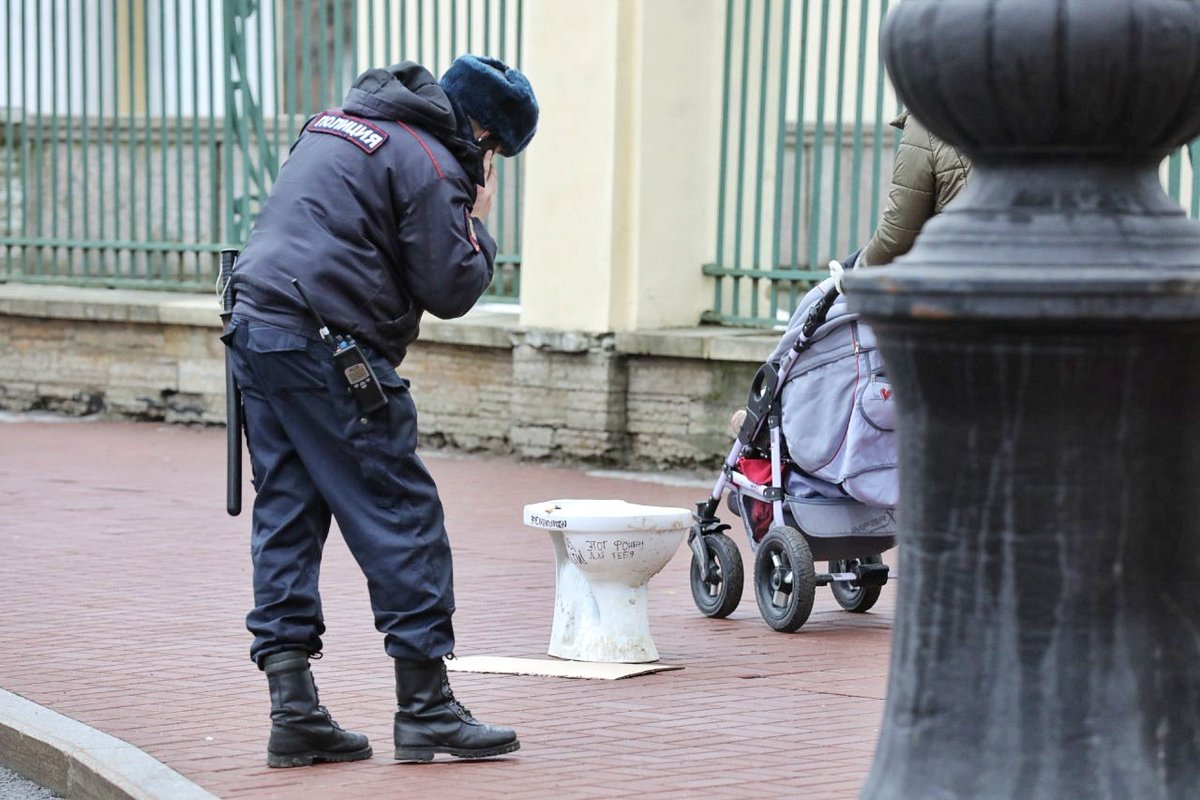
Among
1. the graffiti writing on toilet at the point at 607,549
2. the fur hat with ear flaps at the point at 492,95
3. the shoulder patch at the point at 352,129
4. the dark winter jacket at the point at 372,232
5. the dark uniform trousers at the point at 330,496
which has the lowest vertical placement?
the graffiti writing on toilet at the point at 607,549

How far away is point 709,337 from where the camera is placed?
10766 millimetres

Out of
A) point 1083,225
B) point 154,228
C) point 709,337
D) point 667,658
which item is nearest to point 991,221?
point 1083,225

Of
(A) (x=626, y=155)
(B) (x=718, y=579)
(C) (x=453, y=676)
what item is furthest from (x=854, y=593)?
(A) (x=626, y=155)

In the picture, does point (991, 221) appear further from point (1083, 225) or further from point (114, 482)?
point (114, 482)

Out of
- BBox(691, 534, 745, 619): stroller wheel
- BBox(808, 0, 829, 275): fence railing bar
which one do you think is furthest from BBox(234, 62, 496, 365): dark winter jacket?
BBox(808, 0, 829, 275): fence railing bar

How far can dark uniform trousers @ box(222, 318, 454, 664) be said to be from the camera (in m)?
4.69

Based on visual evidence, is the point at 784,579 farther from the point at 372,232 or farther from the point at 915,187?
the point at 372,232

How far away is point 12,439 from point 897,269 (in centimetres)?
1066

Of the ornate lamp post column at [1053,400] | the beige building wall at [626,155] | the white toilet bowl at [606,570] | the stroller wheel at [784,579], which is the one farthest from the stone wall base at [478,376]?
the ornate lamp post column at [1053,400]

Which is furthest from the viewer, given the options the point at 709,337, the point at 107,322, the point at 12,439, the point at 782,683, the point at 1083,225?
the point at 107,322

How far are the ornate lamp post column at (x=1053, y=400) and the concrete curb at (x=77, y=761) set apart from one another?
2023 mm

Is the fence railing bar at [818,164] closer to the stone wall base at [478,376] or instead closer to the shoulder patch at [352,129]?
the stone wall base at [478,376]

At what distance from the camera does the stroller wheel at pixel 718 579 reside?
6.89 meters

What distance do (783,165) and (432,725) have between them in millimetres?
6712
